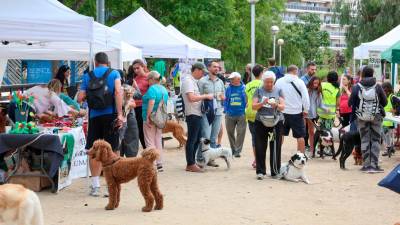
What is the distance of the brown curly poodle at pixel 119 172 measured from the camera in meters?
7.84

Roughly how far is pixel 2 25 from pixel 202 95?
342cm

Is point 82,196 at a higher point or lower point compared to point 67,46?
lower

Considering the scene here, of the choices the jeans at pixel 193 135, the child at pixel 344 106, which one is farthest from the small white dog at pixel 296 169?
the child at pixel 344 106

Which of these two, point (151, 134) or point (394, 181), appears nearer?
point (394, 181)

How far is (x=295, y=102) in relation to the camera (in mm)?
11086

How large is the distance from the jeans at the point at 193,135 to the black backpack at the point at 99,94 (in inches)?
101

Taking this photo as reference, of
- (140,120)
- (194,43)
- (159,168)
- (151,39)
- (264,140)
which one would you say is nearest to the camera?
(264,140)

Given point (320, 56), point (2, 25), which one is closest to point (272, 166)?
point (2, 25)

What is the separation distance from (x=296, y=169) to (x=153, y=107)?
2.47 metres

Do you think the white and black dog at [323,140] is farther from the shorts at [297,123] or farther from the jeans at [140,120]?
the jeans at [140,120]

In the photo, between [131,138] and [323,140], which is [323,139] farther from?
[131,138]

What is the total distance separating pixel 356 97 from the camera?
11070 millimetres

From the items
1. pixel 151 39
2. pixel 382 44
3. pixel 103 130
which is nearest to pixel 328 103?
pixel 103 130

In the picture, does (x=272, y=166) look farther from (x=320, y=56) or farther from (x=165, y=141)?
(x=320, y=56)
